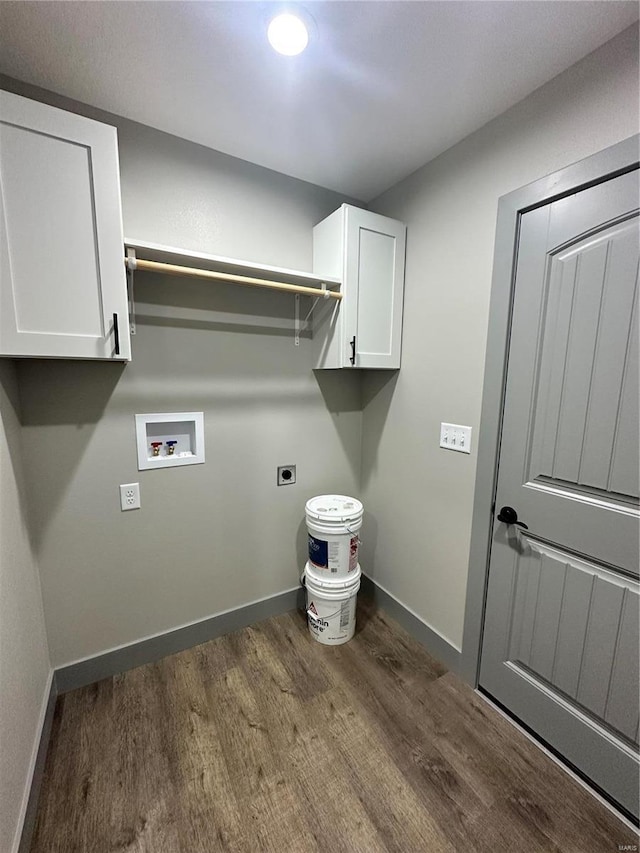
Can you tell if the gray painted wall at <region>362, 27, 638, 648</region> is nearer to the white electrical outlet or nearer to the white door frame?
the white door frame

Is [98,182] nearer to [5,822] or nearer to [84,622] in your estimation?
[84,622]

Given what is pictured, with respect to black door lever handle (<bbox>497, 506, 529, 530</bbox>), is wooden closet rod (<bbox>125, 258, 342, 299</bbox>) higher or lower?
higher

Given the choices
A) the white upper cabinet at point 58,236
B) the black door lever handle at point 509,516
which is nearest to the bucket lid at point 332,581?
the black door lever handle at point 509,516

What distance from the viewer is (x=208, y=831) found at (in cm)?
114

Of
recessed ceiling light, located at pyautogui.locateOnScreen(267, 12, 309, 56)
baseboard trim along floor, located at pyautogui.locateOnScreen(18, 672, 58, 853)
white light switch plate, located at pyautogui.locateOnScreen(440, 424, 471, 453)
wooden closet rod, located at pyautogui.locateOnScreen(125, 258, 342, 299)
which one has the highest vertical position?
recessed ceiling light, located at pyautogui.locateOnScreen(267, 12, 309, 56)

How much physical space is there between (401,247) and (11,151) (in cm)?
164

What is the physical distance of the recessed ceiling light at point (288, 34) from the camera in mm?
1023

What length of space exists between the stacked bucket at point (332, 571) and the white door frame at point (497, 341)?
601mm

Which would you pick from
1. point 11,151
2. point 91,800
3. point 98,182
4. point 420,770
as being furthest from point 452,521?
point 11,151

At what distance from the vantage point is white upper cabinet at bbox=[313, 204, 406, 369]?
1759 millimetres

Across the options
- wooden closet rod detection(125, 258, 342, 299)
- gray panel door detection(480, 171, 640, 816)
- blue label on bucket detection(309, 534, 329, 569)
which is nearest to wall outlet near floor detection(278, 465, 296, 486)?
blue label on bucket detection(309, 534, 329, 569)

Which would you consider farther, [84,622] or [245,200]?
[245,200]

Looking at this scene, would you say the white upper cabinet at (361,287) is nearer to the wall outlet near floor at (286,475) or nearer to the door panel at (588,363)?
the wall outlet near floor at (286,475)

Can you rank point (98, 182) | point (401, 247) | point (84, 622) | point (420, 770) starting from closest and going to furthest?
point (98, 182)
point (420, 770)
point (84, 622)
point (401, 247)
